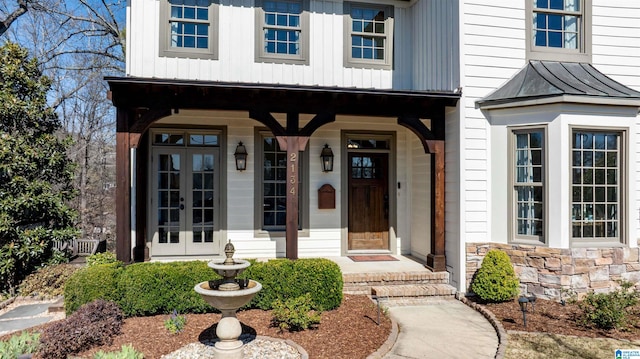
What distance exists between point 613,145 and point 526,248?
2.23m

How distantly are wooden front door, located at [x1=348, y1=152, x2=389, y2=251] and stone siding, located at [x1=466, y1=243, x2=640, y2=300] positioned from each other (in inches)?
94.2

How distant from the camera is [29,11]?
12141 millimetres

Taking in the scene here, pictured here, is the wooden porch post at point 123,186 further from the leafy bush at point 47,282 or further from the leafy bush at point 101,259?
the leafy bush at point 47,282

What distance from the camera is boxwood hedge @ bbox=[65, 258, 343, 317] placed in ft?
16.7

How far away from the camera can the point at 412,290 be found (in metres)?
6.21

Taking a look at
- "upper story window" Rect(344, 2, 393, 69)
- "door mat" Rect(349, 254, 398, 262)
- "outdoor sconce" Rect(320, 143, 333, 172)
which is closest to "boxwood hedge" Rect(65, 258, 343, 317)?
"door mat" Rect(349, 254, 398, 262)

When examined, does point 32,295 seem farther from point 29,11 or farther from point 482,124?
point 29,11

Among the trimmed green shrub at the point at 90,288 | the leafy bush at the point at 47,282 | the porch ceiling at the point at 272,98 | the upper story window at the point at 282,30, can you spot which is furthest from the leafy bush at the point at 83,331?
the upper story window at the point at 282,30

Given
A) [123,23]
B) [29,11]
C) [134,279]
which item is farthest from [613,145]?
[29,11]

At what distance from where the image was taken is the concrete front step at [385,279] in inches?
245

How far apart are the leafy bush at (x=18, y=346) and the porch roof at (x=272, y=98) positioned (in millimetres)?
3364

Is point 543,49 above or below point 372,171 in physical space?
above

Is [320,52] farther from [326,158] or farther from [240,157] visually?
[240,157]

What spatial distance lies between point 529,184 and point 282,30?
539 centimetres
